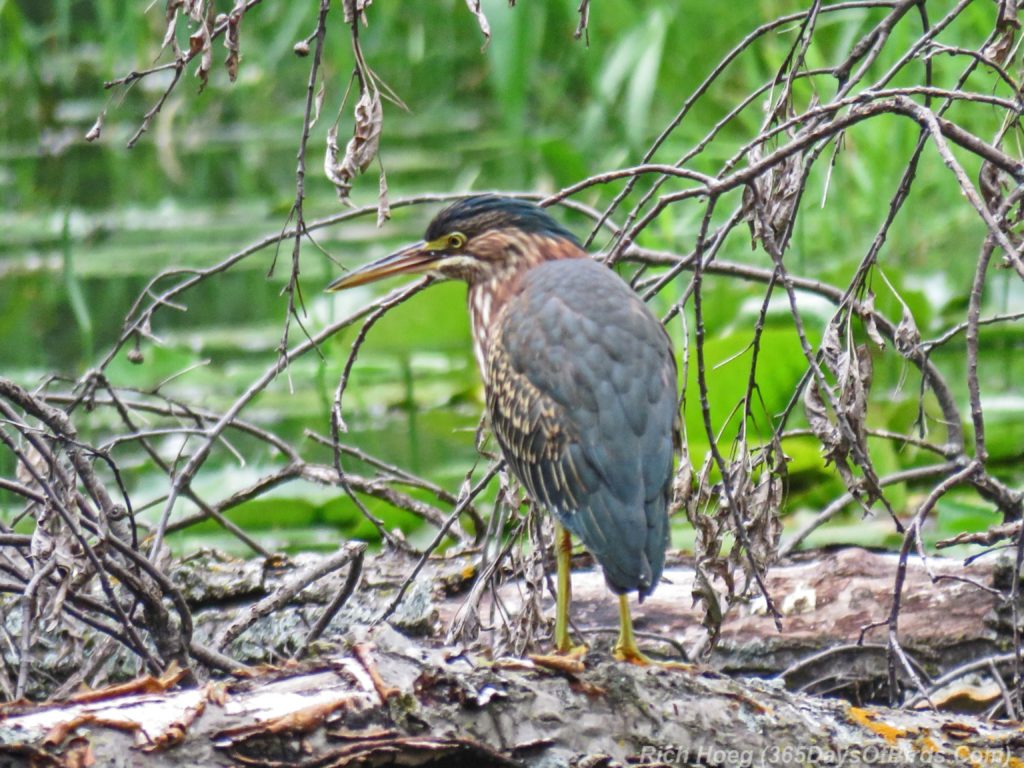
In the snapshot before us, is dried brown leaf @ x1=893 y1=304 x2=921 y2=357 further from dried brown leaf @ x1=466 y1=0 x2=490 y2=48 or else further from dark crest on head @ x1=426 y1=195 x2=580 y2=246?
dark crest on head @ x1=426 y1=195 x2=580 y2=246

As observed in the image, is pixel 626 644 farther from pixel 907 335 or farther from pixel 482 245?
pixel 482 245

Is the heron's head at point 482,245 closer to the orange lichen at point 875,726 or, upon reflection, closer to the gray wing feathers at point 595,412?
the gray wing feathers at point 595,412

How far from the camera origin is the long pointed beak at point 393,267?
3.46 meters

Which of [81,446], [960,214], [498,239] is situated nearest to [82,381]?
[81,446]

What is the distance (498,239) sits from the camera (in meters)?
3.55

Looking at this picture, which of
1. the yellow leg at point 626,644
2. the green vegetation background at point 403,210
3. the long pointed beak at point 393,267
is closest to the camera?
the yellow leg at point 626,644

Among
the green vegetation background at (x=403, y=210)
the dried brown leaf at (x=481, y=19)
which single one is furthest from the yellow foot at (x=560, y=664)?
the green vegetation background at (x=403, y=210)

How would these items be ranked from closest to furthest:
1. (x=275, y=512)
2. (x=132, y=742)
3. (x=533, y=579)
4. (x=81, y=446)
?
1. (x=132, y=742)
2. (x=81, y=446)
3. (x=533, y=579)
4. (x=275, y=512)

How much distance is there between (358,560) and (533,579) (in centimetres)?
34

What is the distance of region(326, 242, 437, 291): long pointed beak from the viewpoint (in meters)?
3.46

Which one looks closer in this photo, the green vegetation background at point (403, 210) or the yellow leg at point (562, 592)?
the yellow leg at point (562, 592)

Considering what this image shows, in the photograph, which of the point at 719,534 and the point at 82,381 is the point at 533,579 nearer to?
the point at 719,534

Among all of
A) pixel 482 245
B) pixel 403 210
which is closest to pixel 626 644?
pixel 482 245

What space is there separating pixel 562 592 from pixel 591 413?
39 cm
